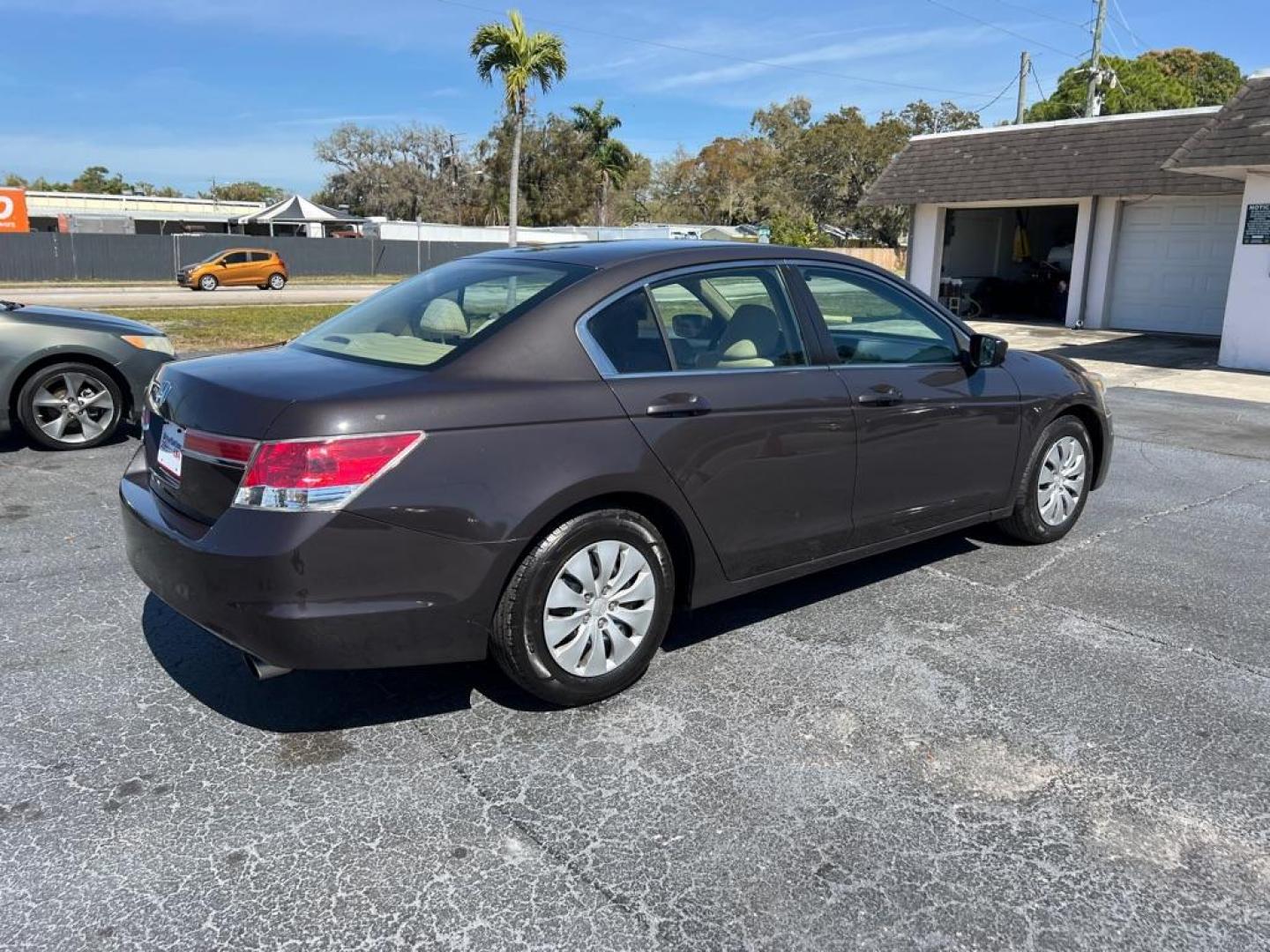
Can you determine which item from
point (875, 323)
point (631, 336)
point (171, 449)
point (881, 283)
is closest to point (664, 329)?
point (631, 336)

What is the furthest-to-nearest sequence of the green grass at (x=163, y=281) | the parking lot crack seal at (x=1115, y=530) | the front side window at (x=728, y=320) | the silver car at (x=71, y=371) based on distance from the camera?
the green grass at (x=163, y=281) < the silver car at (x=71, y=371) < the parking lot crack seal at (x=1115, y=530) < the front side window at (x=728, y=320)

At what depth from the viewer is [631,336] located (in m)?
3.64

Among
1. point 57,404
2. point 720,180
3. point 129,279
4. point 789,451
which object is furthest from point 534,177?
point 789,451

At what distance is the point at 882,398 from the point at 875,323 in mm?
695

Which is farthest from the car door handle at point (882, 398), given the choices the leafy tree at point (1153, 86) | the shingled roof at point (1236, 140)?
the leafy tree at point (1153, 86)

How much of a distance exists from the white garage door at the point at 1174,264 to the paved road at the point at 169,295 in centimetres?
2016

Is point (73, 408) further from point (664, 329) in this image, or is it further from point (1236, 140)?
point (1236, 140)

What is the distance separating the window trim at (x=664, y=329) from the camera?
3.50 meters

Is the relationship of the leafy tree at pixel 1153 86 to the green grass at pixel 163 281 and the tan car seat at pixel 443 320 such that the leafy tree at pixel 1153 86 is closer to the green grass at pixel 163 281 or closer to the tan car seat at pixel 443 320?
the green grass at pixel 163 281

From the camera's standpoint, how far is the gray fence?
37.4m

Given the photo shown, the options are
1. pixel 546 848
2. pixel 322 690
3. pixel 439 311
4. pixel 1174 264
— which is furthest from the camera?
pixel 1174 264

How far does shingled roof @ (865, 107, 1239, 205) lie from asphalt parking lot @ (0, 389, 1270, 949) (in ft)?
54.2

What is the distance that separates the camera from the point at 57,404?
7426mm

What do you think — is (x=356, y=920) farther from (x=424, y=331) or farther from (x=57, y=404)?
(x=57, y=404)
